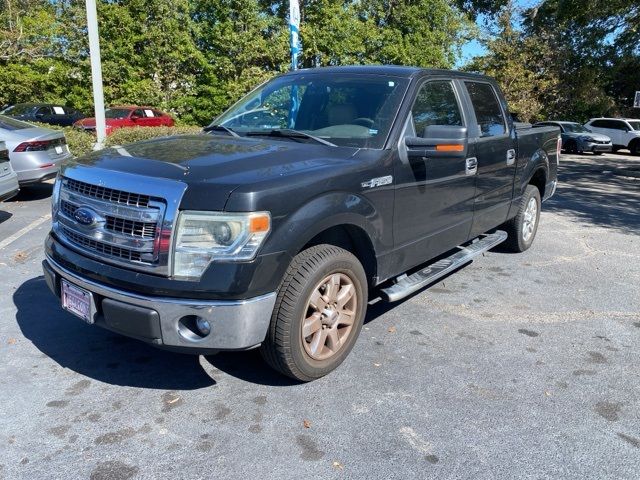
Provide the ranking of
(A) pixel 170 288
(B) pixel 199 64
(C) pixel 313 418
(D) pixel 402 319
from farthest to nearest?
(B) pixel 199 64
(D) pixel 402 319
(C) pixel 313 418
(A) pixel 170 288

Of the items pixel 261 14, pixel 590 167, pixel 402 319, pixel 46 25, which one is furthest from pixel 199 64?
pixel 402 319

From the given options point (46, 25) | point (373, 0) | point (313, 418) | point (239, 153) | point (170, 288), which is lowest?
point (313, 418)

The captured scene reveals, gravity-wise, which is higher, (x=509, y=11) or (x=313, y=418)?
(x=509, y=11)

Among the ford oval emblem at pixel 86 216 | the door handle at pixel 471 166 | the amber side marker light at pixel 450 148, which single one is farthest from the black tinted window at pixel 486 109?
the ford oval emblem at pixel 86 216

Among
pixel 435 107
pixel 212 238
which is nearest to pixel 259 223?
pixel 212 238

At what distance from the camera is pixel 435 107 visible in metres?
4.38

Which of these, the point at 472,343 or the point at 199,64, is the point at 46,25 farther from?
the point at 472,343

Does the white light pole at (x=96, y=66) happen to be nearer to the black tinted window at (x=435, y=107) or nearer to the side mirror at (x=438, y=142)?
the black tinted window at (x=435, y=107)

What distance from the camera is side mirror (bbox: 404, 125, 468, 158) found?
371cm

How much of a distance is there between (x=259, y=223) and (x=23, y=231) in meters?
5.47

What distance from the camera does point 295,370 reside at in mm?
3273

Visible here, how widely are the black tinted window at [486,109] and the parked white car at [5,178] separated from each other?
579 cm

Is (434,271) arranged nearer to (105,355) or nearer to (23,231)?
(105,355)

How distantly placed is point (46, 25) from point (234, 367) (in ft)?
87.4
